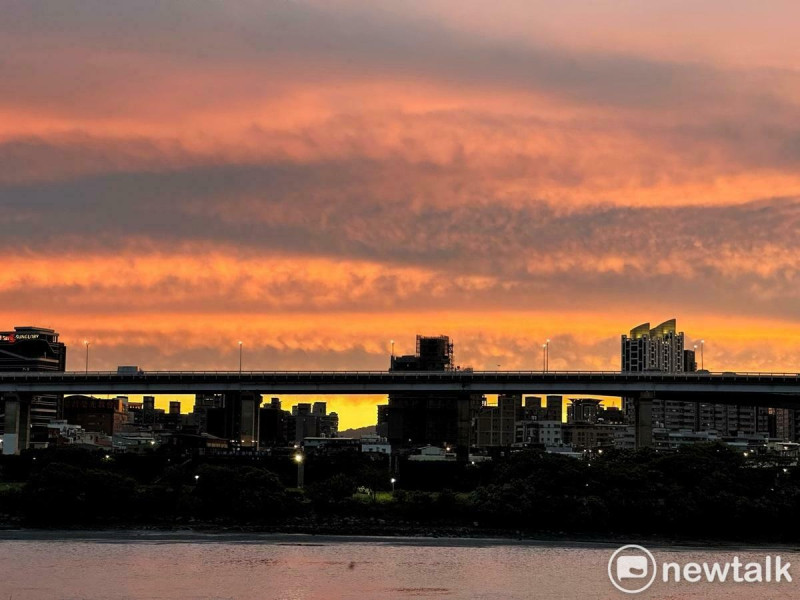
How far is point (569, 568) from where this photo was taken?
121312 mm

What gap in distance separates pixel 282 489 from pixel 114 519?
2048cm

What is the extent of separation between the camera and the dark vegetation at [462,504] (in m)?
149

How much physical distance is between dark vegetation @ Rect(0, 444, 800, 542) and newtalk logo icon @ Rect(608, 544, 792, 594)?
16942 millimetres

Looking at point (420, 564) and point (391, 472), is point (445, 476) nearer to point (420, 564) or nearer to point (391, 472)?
point (391, 472)

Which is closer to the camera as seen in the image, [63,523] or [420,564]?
[420,564]

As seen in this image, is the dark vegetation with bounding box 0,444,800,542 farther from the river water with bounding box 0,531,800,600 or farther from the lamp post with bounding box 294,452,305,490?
the lamp post with bounding box 294,452,305,490

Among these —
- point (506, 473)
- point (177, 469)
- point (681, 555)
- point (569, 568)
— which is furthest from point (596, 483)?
point (177, 469)

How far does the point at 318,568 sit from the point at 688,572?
33.2 m

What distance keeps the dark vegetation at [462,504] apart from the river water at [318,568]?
8.64 metres

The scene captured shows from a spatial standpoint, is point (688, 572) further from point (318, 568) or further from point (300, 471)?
point (300, 471)

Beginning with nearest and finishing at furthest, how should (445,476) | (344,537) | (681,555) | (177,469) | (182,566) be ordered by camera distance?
(182,566) < (681,555) < (344,537) < (177,469) < (445,476)

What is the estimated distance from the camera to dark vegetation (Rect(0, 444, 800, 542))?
14912 centimetres

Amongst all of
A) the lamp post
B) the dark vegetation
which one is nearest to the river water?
the dark vegetation

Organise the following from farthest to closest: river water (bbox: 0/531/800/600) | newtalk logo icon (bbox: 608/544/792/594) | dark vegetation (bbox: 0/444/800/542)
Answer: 1. dark vegetation (bbox: 0/444/800/542)
2. newtalk logo icon (bbox: 608/544/792/594)
3. river water (bbox: 0/531/800/600)
